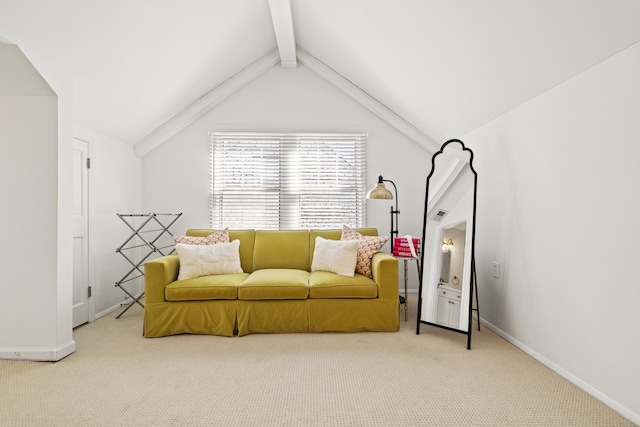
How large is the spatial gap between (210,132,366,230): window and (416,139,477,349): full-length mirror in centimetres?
122

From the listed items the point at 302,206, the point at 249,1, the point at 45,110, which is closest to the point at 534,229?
the point at 302,206

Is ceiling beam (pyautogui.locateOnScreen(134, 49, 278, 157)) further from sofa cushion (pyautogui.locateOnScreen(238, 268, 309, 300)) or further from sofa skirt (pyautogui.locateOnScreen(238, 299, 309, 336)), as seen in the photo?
sofa skirt (pyautogui.locateOnScreen(238, 299, 309, 336))

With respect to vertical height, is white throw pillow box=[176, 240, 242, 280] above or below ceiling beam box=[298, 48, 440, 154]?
below

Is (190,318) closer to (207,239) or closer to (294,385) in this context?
(207,239)

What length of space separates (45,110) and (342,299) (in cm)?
269

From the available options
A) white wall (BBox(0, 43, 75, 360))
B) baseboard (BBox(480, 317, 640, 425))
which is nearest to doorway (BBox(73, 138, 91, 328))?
white wall (BBox(0, 43, 75, 360))

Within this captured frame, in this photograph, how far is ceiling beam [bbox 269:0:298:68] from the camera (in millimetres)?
2979

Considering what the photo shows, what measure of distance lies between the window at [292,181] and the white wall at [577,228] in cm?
170

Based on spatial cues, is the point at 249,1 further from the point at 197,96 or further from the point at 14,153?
the point at 14,153

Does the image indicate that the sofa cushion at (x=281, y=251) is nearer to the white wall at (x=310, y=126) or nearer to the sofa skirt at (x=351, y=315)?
the sofa skirt at (x=351, y=315)

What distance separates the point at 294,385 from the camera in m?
1.95

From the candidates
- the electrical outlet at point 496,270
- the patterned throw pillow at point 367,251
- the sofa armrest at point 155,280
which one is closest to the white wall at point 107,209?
the sofa armrest at point 155,280

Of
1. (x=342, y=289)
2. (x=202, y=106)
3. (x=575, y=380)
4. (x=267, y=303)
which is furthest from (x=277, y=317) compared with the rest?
(x=202, y=106)

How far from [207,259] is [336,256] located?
1.22 meters
